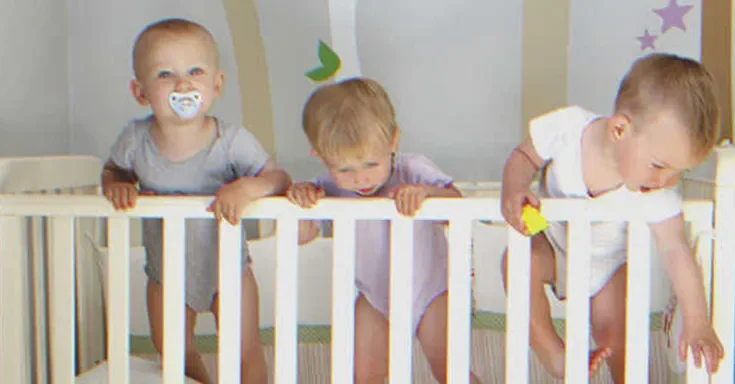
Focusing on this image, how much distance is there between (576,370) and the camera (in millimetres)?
1218

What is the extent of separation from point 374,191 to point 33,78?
829 mm

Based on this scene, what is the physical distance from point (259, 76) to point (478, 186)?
59cm

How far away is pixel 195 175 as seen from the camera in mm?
1418

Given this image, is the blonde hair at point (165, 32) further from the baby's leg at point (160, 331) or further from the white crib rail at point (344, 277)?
the baby's leg at point (160, 331)

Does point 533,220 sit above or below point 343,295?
above

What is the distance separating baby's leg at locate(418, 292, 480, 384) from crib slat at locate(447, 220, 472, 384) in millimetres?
189

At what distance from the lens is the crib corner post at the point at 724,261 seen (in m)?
1.20

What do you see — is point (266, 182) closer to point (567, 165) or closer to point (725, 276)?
point (567, 165)

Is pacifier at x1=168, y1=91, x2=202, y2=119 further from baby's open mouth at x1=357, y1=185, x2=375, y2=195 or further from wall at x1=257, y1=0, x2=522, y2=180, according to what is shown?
wall at x1=257, y1=0, x2=522, y2=180

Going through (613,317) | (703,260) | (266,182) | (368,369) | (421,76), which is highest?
(421,76)

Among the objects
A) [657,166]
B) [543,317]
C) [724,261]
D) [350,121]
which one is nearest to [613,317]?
[543,317]

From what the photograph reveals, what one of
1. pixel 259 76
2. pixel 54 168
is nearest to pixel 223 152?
pixel 54 168

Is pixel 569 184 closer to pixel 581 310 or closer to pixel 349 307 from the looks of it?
pixel 581 310

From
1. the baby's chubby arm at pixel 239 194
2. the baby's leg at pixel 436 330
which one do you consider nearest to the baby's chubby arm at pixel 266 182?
the baby's chubby arm at pixel 239 194
